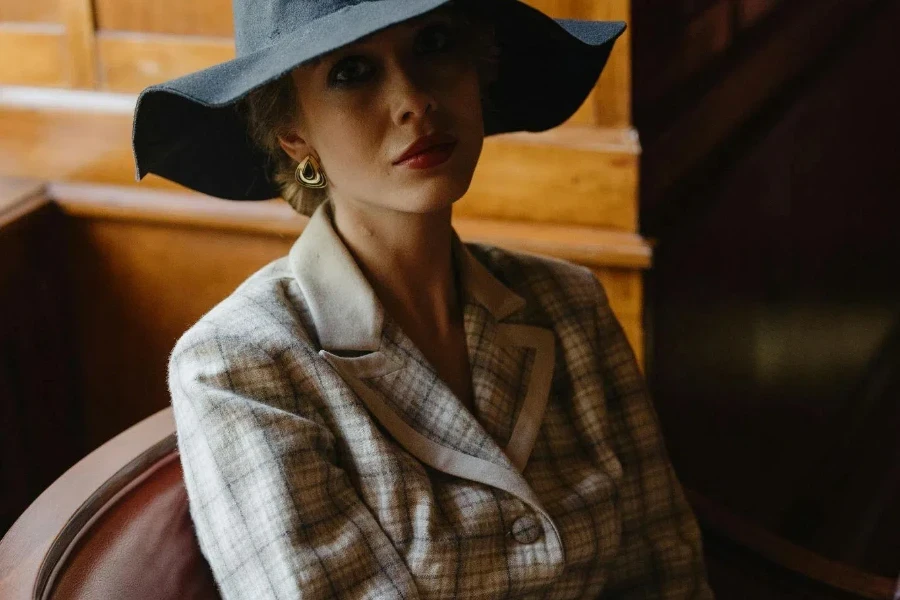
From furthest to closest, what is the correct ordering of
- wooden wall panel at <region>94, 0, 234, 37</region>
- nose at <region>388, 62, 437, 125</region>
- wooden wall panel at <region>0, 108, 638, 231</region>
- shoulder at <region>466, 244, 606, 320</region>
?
wooden wall panel at <region>94, 0, 234, 37</region> < wooden wall panel at <region>0, 108, 638, 231</region> < shoulder at <region>466, 244, 606, 320</region> < nose at <region>388, 62, 437, 125</region>

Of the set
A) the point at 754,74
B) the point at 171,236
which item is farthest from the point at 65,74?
the point at 754,74

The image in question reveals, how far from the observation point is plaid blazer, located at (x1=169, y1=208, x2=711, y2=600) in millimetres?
1015

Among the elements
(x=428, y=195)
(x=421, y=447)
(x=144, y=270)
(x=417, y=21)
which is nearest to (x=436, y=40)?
(x=417, y=21)

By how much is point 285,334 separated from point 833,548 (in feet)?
3.38

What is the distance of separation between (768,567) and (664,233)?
2.52 ft

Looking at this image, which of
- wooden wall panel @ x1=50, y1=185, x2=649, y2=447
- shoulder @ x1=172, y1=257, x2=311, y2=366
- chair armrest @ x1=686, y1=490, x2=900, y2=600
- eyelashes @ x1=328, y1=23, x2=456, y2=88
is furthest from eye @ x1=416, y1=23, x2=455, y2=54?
chair armrest @ x1=686, y1=490, x2=900, y2=600

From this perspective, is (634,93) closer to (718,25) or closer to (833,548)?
(718,25)

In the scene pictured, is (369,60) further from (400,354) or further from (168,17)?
(168,17)

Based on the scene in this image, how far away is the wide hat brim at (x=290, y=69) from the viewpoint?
0.95m

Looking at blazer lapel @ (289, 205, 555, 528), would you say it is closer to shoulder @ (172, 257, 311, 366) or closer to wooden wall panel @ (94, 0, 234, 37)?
shoulder @ (172, 257, 311, 366)

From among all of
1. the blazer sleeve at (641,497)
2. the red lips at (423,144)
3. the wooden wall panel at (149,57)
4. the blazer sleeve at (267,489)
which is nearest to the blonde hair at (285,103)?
the red lips at (423,144)

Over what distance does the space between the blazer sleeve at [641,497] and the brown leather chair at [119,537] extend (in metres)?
0.23

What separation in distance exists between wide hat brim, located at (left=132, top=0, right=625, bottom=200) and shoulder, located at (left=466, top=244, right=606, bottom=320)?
17 cm

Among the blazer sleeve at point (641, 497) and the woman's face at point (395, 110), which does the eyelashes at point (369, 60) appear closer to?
the woman's face at point (395, 110)
